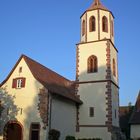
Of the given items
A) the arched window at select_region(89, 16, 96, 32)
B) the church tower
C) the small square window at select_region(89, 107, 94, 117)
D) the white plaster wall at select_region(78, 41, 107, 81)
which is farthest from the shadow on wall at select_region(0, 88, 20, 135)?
the arched window at select_region(89, 16, 96, 32)

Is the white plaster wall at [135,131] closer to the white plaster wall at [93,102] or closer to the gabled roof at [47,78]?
the white plaster wall at [93,102]

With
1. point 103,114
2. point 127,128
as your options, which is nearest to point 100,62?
point 103,114

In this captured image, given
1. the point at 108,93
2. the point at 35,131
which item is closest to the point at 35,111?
the point at 35,131

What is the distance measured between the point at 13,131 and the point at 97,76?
11.4 m

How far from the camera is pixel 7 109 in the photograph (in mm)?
27750

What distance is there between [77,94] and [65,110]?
3861 mm

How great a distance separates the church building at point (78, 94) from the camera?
86.3 ft

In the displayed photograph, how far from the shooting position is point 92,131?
3022 centimetres

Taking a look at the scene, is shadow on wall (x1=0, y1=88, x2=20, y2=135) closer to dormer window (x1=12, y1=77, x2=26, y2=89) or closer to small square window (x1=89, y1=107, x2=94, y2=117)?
dormer window (x1=12, y1=77, x2=26, y2=89)

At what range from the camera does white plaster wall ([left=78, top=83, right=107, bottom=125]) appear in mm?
30250

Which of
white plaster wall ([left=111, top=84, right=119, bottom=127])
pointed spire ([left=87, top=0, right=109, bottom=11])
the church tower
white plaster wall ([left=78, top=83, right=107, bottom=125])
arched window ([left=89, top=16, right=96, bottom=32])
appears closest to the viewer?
the church tower

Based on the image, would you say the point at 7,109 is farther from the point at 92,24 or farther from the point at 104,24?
the point at 104,24

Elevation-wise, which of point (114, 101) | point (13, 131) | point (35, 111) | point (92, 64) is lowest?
point (13, 131)

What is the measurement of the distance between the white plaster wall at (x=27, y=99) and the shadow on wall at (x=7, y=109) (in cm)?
36
